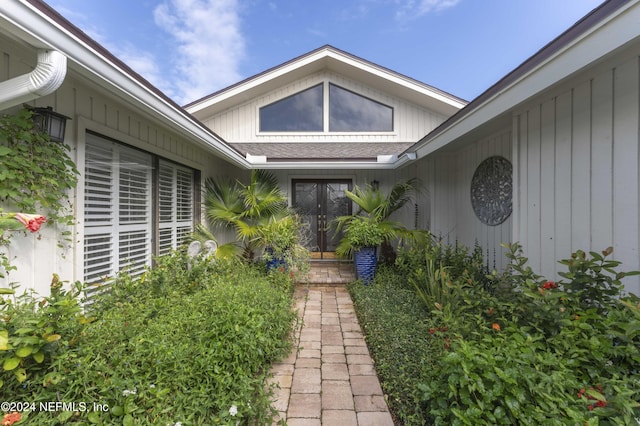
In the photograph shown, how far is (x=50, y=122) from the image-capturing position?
1.99 meters

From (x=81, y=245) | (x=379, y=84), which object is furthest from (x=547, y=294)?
(x=379, y=84)

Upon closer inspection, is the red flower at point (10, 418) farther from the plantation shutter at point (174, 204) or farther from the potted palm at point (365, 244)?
the potted palm at point (365, 244)

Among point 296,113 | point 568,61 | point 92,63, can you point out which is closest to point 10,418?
point 92,63

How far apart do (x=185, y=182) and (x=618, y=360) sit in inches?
199

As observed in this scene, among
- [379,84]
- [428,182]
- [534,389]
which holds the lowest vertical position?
[534,389]

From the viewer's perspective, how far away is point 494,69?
32.6 ft

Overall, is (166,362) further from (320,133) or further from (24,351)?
(320,133)

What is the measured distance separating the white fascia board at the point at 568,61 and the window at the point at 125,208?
3853mm

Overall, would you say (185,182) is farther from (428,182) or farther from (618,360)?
(618,360)

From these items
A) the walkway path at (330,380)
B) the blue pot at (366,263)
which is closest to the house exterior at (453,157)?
the blue pot at (366,263)

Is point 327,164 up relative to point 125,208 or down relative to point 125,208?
up

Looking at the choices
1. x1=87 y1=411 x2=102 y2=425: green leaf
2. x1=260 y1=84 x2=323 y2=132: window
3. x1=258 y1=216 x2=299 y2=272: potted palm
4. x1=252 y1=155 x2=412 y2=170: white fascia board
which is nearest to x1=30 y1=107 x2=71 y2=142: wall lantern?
x1=87 y1=411 x2=102 y2=425: green leaf

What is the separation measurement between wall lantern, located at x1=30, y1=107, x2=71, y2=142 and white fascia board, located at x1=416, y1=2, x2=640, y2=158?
143 inches

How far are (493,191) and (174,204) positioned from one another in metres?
4.68
